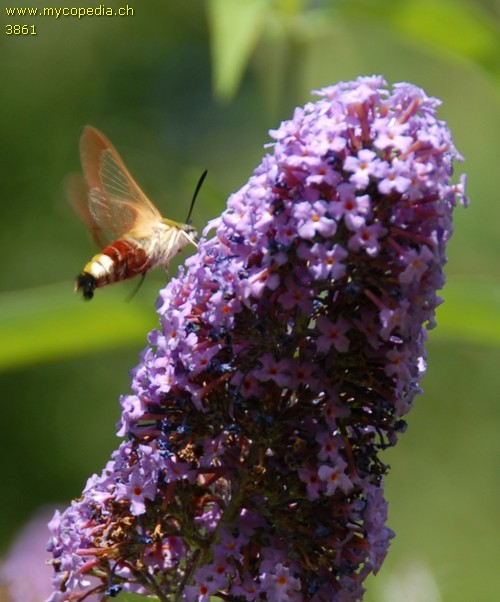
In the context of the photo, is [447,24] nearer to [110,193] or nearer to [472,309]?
[472,309]

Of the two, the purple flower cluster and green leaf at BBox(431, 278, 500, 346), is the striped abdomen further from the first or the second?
green leaf at BBox(431, 278, 500, 346)

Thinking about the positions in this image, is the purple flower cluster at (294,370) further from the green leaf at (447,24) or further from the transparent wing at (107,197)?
the green leaf at (447,24)

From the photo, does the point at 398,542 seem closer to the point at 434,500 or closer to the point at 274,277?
the point at 434,500

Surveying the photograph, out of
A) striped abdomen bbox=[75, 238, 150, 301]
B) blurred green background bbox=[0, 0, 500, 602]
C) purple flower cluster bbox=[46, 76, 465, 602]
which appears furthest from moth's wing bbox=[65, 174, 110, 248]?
purple flower cluster bbox=[46, 76, 465, 602]

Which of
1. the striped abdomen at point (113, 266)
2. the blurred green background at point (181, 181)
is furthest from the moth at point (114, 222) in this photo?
the blurred green background at point (181, 181)

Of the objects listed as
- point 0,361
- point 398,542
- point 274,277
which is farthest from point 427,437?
point 274,277

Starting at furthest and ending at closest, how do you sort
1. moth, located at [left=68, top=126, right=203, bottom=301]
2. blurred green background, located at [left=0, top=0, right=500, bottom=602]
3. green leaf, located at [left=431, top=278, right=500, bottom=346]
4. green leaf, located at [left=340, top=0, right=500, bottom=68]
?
blurred green background, located at [left=0, top=0, right=500, bottom=602] → green leaf, located at [left=340, top=0, right=500, bottom=68] → moth, located at [left=68, top=126, right=203, bottom=301] → green leaf, located at [left=431, top=278, right=500, bottom=346]
